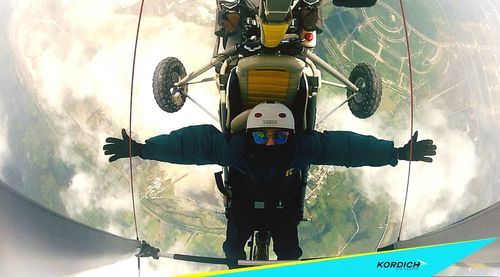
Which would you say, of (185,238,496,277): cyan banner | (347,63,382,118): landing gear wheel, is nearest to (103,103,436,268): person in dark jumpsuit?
(185,238,496,277): cyan banner

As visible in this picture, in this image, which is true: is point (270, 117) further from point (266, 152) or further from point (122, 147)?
point (122, 147)

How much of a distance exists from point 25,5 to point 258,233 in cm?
121

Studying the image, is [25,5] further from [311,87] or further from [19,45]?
[311,87]

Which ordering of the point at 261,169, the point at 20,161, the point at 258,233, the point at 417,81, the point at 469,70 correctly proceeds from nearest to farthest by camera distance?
the point at 261,169, the point at 258,233, the point at 20,161, the point at 469,70, the point at 417,81

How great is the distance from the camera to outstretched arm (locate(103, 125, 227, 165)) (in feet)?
3.74

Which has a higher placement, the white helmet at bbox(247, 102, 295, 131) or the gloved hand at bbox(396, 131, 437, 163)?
the white helmet at bbox(247, 102, 295, 131)

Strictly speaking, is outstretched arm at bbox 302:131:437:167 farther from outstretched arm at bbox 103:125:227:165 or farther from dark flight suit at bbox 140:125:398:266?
outstretched arm at bbox 103:125:227:165

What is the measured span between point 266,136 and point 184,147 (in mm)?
197

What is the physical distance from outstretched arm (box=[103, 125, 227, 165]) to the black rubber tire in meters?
0.43

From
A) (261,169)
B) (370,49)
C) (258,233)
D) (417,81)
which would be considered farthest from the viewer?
(370,49)

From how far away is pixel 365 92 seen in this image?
1.56 metres

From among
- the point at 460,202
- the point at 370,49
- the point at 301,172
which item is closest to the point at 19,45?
the point at 301,172

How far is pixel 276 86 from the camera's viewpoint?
46.2 inches

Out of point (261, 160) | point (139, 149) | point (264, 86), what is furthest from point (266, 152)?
point (139, 149)
